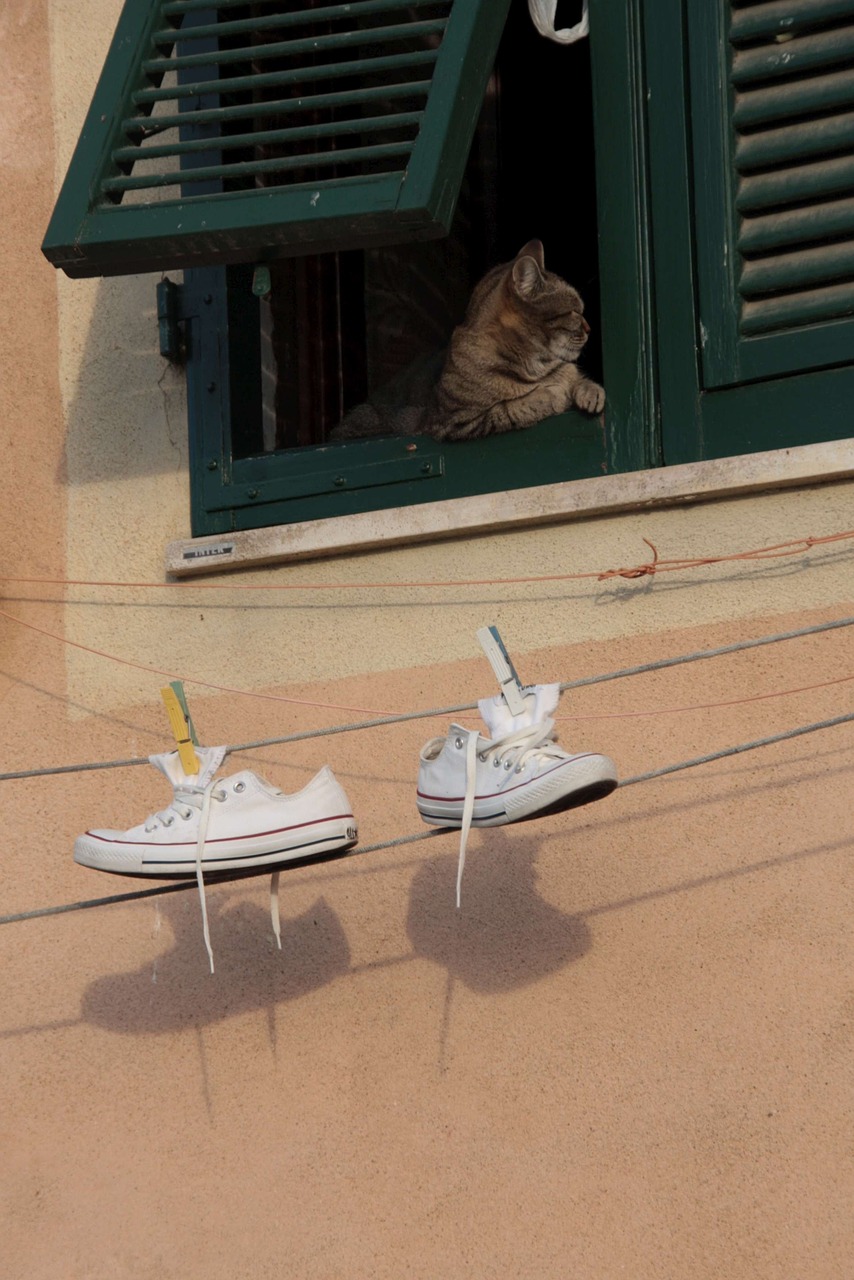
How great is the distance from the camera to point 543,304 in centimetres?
434

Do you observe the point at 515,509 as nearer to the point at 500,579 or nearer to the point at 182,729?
the point at 500,579

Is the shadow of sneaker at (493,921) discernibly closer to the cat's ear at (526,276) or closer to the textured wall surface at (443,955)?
the textured wall surface at (443,955)

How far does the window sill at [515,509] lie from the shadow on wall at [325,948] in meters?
0.67

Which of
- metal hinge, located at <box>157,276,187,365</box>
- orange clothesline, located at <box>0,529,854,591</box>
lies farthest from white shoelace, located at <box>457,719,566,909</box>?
metal hinge, located at <box>157,276,187,365</box>

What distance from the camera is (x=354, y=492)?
3592 mm

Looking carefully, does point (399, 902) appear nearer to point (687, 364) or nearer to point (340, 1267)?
point (340, 1267)

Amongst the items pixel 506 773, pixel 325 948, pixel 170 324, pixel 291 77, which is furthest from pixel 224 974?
pixel 291 77

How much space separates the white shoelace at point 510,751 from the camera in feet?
8.91

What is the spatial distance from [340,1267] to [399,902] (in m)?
0.68

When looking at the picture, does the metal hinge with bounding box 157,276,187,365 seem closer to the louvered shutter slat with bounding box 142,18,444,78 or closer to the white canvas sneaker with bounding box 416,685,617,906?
the louvered shutter slat with bounding box 142,18,444,78

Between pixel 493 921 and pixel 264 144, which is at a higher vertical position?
pixel 264 144

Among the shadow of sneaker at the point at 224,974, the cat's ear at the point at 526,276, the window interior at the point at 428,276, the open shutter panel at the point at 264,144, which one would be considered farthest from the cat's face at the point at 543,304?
the shadow of sneaker at the point at 224,974

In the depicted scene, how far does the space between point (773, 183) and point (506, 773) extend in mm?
1447

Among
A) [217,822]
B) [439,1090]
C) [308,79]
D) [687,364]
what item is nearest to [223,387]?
[308,79]
